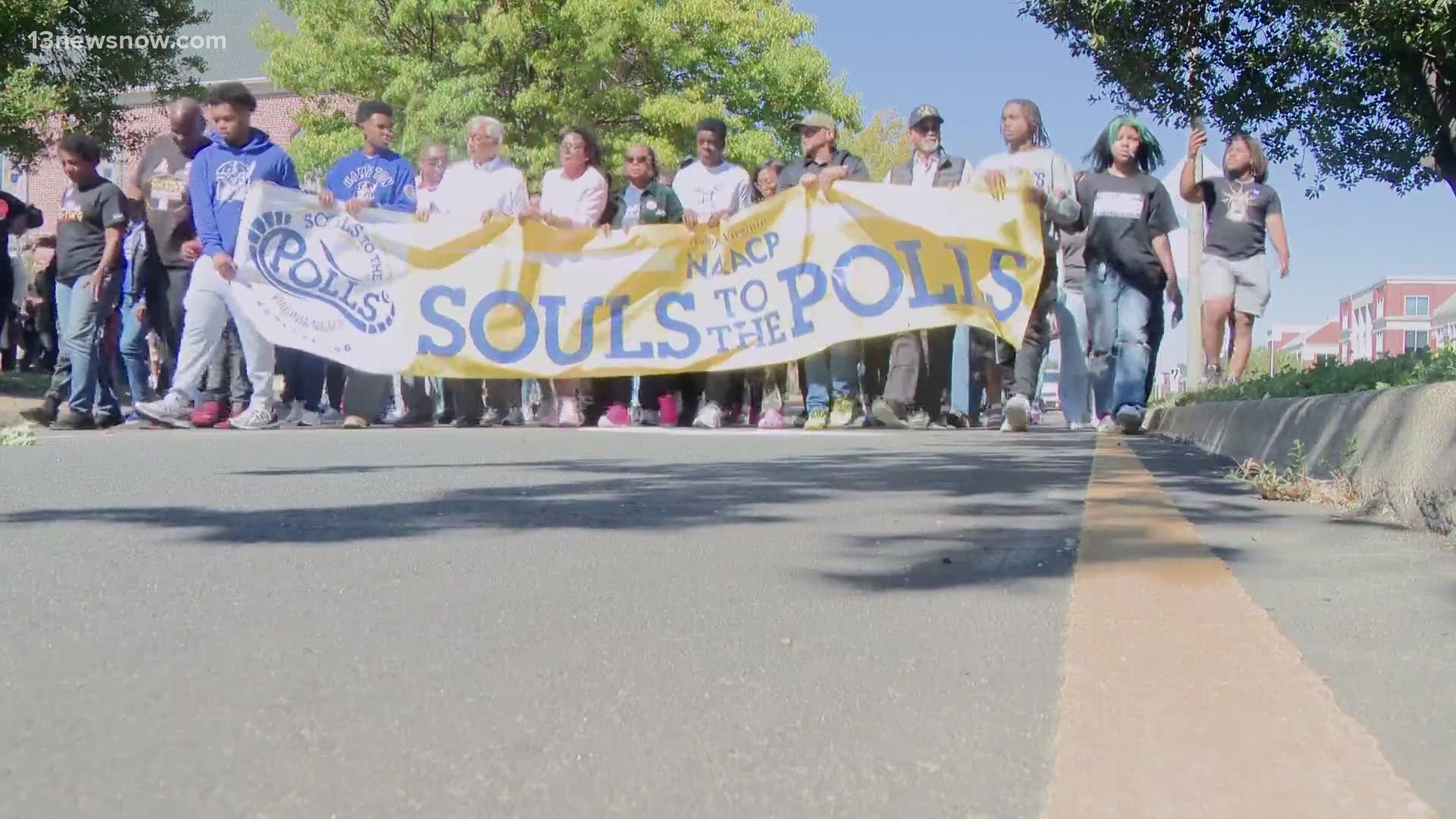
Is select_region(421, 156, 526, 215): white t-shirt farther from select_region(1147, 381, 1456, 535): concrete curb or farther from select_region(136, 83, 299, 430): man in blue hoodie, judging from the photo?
select_region(1147, 381, 1456, 535): concrete curb

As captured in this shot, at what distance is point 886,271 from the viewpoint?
1134 cm

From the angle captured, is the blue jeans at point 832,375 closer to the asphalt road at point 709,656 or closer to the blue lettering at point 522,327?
the blue lettering at point 522,327

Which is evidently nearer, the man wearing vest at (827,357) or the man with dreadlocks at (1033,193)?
the man with dreadlocks at (1033,193)

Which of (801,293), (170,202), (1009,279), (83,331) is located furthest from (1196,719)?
(170,202)

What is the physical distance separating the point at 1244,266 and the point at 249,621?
32.3 feet

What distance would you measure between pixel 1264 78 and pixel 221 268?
8.90 m

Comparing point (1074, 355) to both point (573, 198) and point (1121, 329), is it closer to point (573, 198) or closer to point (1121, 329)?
point (1121, 329)

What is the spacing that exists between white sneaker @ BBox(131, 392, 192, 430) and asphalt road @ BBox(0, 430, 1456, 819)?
5.11 m

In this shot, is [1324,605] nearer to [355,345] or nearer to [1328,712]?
[1328,712]

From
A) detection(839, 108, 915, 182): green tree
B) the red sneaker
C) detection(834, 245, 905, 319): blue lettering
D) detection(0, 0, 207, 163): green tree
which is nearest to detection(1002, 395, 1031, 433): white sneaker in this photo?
detection(834, 245, 905, 319): blue lettering

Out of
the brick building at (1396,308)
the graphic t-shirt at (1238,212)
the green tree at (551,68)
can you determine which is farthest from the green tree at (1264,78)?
the brick building at (1396,308)

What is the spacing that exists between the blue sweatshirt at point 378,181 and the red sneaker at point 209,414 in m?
1.67

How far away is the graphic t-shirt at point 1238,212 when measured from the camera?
11.9m

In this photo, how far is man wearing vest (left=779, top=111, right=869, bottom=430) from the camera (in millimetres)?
11531
